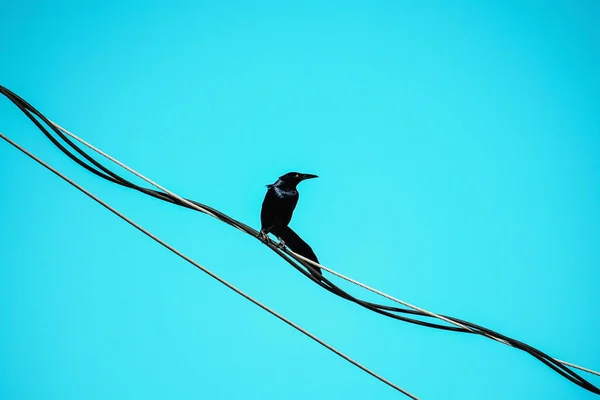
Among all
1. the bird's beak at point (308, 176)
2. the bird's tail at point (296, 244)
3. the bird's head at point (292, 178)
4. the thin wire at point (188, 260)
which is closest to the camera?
the thin wire at point (188, 260)

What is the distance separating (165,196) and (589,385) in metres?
3.34

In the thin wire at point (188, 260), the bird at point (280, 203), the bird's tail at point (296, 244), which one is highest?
the bird at point (280, 203)

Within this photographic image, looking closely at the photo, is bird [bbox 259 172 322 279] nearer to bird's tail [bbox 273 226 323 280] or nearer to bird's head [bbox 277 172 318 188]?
bird's head [bbox 277 172 318 188]

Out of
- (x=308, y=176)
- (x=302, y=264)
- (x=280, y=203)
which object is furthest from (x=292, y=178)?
(x=302, y=264)

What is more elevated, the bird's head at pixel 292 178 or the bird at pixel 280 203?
the bird's head at pixel 292 178

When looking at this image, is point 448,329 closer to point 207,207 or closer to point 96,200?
point 207,207

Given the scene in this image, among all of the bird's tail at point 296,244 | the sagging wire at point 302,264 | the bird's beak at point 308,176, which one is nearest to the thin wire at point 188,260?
the sagging wire at point 302,264

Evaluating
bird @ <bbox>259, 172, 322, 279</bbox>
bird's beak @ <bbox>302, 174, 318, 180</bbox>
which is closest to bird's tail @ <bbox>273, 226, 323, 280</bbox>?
bird @ <bbox>259, 172, 322, 279</bbox>

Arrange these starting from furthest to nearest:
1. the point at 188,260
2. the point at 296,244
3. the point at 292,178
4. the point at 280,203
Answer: the point at 292,178 < the point at 280,203 < the point at 296,244 < the point at 188,260

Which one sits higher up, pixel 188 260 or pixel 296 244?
pixel 296 244

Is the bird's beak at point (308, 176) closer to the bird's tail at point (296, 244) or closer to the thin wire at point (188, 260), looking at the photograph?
the bird's tail at point (296, 244)

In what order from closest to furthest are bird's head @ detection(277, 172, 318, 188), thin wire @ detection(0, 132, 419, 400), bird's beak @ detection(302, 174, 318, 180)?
thin wire @ detection(0, 132, 419, 400) < bird's beak @ detection(302, 174, 318, 180) < bird's head @ detection(277, 172, 318, 188)

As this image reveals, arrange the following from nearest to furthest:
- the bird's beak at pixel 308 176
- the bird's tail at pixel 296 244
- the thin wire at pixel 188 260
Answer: the thin wire at pixel 188 260 → the bird's tail at pixel 296 244 → the bird's beak at pixel 308 176

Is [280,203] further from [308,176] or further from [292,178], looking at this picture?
[308,176]
